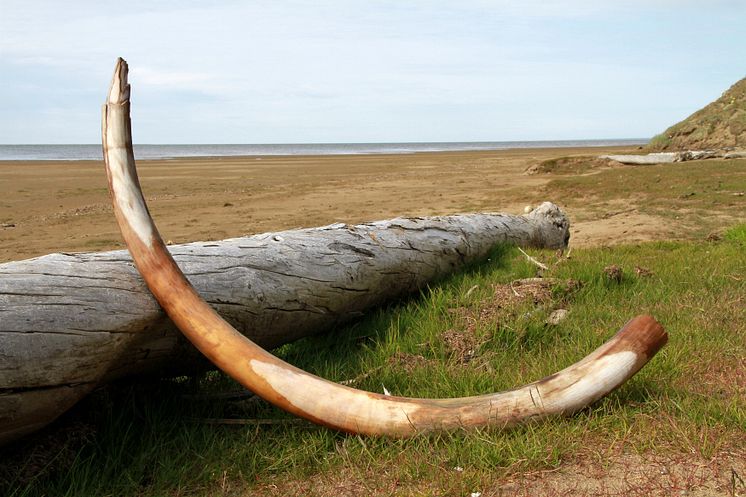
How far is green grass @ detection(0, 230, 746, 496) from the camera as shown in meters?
2.12

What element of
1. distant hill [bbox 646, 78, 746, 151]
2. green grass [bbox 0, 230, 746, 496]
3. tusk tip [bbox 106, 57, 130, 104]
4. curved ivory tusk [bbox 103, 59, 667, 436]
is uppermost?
distant hill [bbox 646, 78, 746, 151]

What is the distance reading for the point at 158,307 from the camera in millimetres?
2428

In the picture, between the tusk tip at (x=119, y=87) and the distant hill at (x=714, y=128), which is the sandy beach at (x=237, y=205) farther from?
the tusk tip at (x=119, y=87)

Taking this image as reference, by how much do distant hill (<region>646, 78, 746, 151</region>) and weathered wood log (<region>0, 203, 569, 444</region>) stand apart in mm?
16134

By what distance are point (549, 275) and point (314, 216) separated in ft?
21.4

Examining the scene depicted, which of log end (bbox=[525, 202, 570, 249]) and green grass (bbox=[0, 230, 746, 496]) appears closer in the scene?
green grass (bbox=[0, 230, 746, 496])

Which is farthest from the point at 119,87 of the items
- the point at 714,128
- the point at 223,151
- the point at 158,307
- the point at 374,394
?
the point at 223,151

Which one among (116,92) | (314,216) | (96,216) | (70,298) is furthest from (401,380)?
(96,216)

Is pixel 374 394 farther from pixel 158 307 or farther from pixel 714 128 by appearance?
pixel 714 128

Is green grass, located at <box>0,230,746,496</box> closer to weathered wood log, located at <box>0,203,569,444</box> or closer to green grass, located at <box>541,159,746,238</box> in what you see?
weathered wood log, located at <box>0,203,569,444</box>

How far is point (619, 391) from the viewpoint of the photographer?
2537 millimetres

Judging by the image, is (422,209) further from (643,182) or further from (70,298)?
(70,298)

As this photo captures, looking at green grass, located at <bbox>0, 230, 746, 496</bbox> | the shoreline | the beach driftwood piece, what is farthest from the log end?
the shoreline

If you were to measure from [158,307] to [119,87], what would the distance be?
37.1 inches
